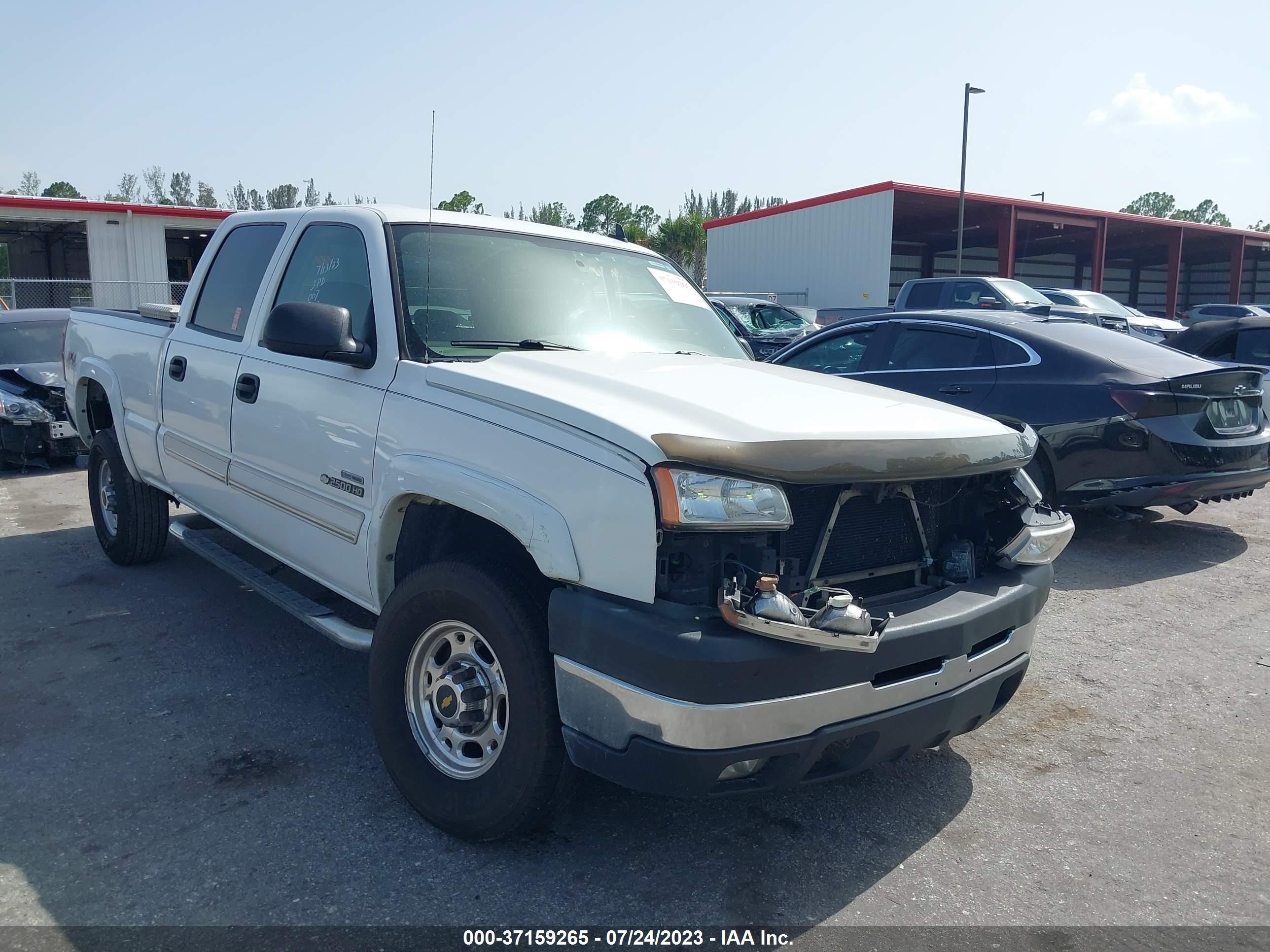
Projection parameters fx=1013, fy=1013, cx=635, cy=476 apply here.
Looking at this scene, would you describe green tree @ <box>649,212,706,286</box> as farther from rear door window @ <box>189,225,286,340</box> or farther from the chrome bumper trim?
the chrome bumper trim

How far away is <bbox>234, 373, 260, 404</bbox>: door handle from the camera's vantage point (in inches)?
165

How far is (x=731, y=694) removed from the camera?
2494 millimetres

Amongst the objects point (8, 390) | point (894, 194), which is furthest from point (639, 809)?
point (894, 194)

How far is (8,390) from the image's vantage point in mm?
10211

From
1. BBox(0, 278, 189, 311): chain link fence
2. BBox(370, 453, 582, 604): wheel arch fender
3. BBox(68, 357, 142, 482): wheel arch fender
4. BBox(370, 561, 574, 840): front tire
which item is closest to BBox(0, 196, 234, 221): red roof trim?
BBox(0, 278, 189, 311): chain link fence

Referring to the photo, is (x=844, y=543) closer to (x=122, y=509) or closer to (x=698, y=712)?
(x=698, y=712)

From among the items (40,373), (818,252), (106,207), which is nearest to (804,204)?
(818,252)

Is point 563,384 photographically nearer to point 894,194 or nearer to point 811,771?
point 811,771

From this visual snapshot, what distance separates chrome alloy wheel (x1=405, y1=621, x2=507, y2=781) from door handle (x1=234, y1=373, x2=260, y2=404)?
160cm

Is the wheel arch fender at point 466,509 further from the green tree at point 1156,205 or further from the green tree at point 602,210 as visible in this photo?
the green tree at point 1156,205

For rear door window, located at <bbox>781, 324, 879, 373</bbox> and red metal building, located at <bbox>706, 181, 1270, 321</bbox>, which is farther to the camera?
red metal building, located at <bbox>706, 181, 1270, 321</bbox>

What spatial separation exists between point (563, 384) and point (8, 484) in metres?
8.43

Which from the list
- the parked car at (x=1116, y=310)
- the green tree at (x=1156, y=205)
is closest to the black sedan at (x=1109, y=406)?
the parked car at (x=1116, y=310)

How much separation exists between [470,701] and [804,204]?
33347 millimetres
